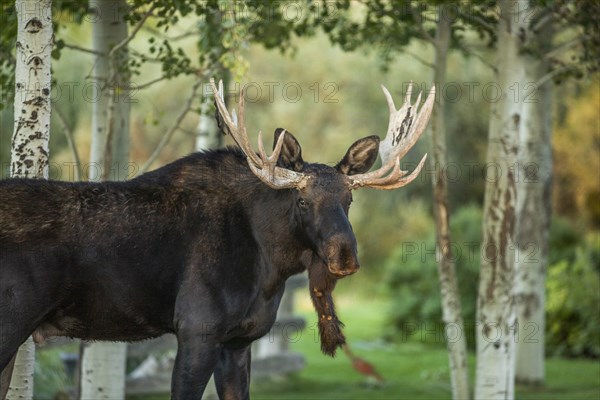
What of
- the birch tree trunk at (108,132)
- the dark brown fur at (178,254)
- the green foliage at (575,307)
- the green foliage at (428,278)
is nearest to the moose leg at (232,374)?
the dark brown fur at (178,254)

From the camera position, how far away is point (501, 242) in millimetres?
9234

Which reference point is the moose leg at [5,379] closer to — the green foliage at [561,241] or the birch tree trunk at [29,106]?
the birch tree trunk at [29,106]

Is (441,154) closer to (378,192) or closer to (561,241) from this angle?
(561,241)

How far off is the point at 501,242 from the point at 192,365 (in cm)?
381

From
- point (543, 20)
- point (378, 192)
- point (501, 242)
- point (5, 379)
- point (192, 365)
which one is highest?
point (543, 20)

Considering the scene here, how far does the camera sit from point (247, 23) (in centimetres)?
890

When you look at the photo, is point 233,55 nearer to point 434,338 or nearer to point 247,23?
point 247,23

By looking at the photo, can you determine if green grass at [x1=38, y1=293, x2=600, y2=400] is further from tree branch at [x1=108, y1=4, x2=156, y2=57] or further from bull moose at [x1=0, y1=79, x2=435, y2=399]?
bull moose at [x1=0, y1=79, x2=435, y2=399]

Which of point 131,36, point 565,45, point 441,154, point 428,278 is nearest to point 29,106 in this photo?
point 131,36

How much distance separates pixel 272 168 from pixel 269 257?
63cm

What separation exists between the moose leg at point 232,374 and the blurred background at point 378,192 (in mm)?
2436

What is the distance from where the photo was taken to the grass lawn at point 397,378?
12.0 metres

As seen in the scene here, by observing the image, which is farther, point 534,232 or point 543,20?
point 534,232

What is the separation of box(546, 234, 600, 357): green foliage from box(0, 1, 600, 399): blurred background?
0.9 inches
